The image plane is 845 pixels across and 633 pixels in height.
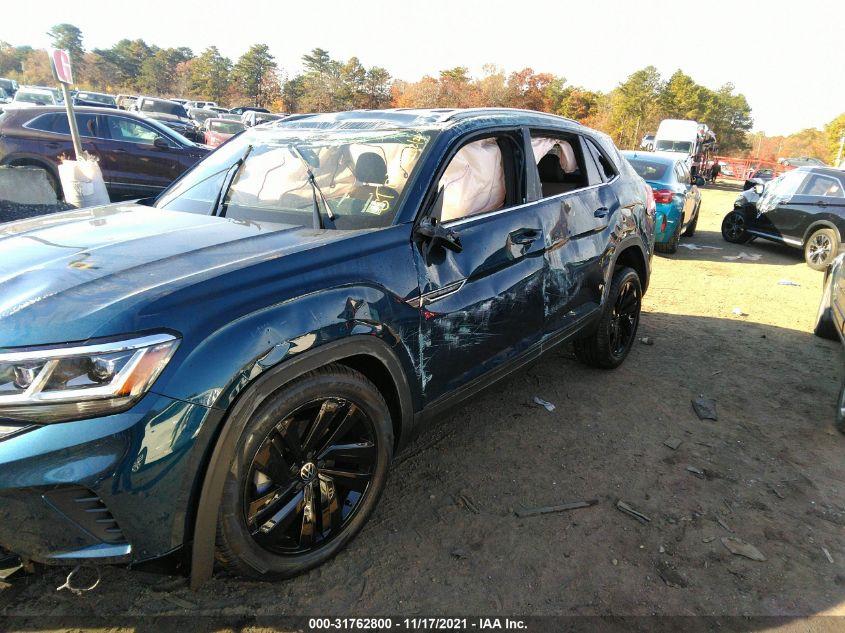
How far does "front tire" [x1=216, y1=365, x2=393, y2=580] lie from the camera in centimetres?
182

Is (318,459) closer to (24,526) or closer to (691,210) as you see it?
(24,526)

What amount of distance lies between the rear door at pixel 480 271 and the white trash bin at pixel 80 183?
5432mm

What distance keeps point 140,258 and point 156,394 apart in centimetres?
70

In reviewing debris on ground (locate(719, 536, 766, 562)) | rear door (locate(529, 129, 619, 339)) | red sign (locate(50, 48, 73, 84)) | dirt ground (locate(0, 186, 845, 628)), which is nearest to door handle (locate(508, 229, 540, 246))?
rear door (locate(529, 129, 619, 339))

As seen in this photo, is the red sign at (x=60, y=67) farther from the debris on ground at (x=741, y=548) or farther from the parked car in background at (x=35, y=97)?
the parked car in background at (x=35, y=97)

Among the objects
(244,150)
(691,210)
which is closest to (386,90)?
(691,210)

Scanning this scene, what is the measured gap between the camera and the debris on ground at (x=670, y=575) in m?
2.30

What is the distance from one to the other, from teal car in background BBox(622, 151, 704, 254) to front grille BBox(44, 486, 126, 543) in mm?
8559

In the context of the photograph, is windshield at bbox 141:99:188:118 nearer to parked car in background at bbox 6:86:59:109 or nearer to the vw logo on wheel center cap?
parked car in background at bbox 6:86:59:109

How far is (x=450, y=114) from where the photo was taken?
114 inches

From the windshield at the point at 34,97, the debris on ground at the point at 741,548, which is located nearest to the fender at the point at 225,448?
the debris on ground at the point at 741,548

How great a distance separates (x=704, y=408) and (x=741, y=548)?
59.6 inches

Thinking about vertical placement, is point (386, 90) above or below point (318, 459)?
above

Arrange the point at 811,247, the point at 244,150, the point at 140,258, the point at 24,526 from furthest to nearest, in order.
A: the point at 811,247 → the point at 244,150 → the point at 140,258 → the point at 24,526
